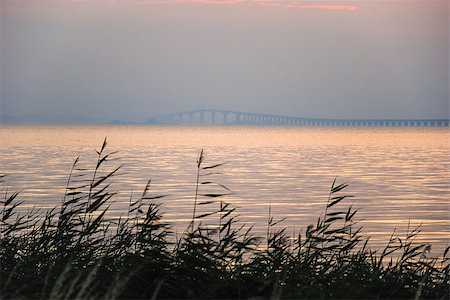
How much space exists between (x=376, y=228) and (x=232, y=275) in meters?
14.8

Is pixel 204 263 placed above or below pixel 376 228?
above

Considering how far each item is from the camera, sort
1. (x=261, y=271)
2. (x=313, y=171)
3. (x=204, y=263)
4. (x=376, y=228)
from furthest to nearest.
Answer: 1. (x=313, y=171)
2. (x=376, y=228)
3. (x=261, y=271)
4. (x=204, y=263)

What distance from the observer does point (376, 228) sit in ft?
89.0

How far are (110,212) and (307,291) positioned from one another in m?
17.8

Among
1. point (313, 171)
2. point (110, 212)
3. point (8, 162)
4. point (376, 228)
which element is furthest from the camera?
point (8, 162)

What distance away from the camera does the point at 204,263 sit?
1273 centimetres

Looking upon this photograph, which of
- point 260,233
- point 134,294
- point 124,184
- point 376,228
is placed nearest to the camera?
point 134,294

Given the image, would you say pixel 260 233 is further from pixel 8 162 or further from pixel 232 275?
pixel 8 162

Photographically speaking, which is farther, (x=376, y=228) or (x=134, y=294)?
(x=376, y=228)

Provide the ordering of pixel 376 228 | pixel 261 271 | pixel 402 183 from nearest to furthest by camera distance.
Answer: pixel 261 271 → pixel 376 228 → pixel 402 183

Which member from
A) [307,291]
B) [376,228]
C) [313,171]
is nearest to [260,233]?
[376,228]

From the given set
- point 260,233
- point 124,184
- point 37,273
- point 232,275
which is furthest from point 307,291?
point 124,184

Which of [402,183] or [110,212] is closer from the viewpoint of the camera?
[110,212]

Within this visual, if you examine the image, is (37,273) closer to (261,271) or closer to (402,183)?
(261,271)
